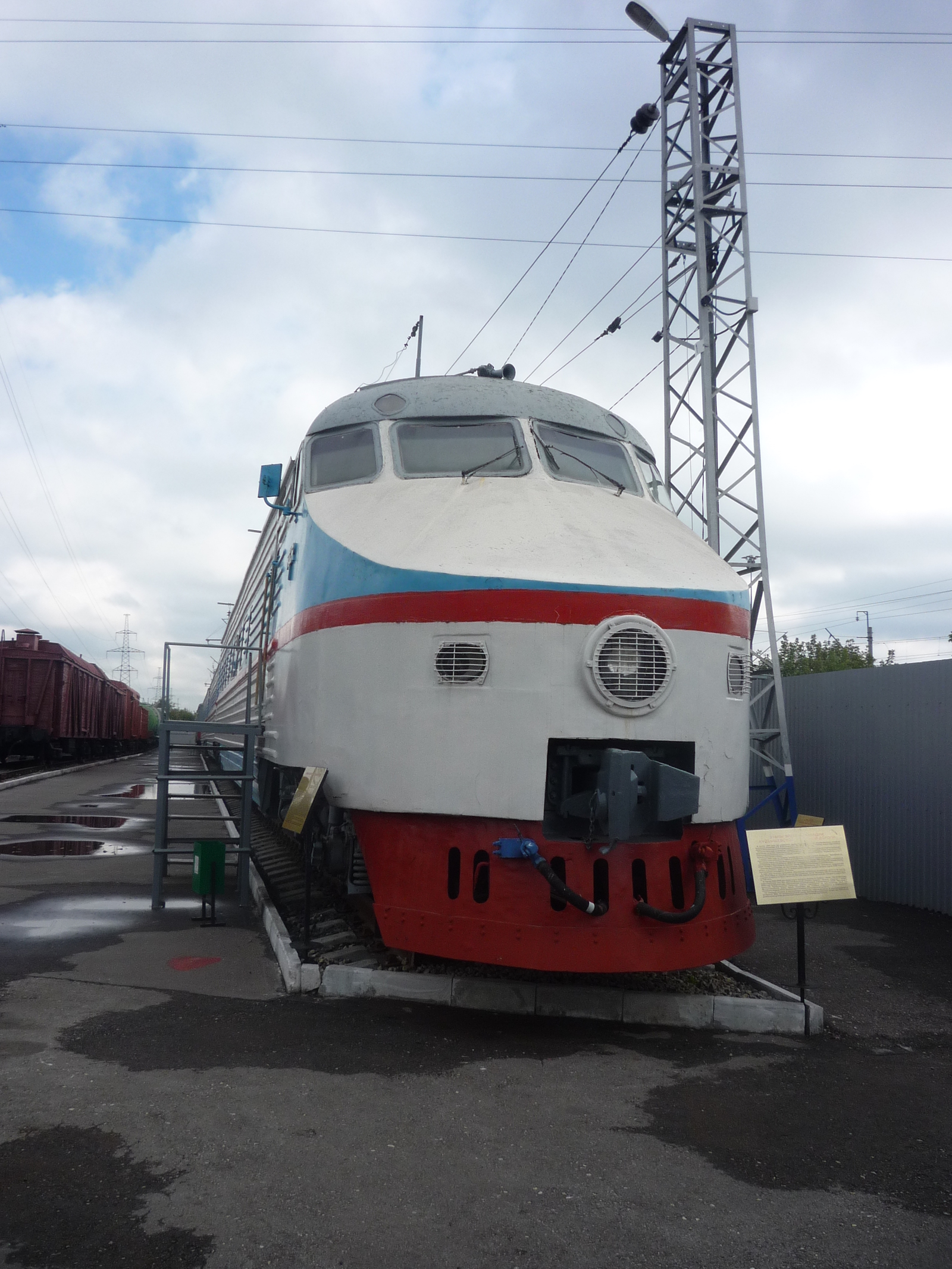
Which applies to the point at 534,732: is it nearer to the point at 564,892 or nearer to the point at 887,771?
the point at 564,892

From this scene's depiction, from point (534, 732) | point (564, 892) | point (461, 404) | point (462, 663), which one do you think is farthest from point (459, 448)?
point (564, 892)

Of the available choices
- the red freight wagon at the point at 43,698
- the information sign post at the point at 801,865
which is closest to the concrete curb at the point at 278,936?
the information sign post at the point at 801,865

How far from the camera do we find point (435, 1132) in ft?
12.5

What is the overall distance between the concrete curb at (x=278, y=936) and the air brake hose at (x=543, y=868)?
1645 mm

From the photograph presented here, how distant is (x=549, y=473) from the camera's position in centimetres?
653

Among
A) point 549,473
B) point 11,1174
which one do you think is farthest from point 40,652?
point 11,1174

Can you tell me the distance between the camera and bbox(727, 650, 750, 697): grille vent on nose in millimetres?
5543

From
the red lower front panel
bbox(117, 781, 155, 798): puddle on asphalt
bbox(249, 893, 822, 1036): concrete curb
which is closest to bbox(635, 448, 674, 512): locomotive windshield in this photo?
the red lower front panel

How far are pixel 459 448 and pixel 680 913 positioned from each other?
354cm

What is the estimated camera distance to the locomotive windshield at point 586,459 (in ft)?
22.1

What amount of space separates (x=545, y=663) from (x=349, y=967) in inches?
89.7

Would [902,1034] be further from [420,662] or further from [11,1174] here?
[11,1174]

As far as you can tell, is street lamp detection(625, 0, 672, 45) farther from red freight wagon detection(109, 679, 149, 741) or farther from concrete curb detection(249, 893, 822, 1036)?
red freight wagon detection(109, 679, 149, 741)

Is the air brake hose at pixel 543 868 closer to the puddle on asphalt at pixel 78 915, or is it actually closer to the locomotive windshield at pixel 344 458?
the locomotive windshield at pixel 344 458
